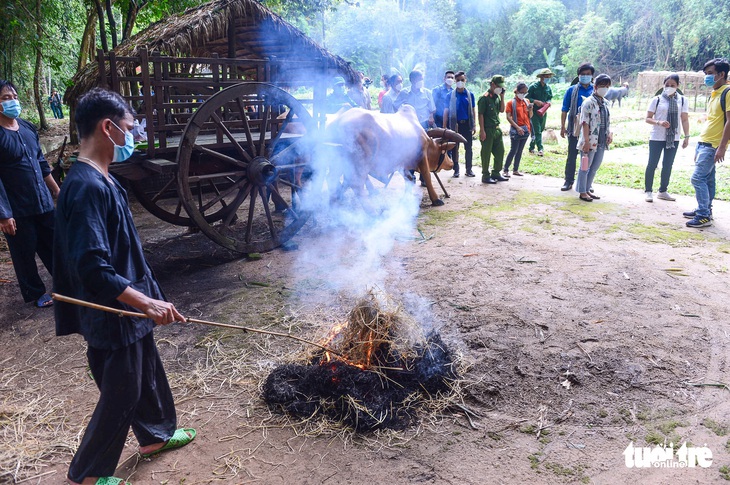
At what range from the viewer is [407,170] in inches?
346

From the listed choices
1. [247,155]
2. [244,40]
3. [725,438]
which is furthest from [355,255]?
[244,40]

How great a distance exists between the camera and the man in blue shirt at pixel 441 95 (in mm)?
10477

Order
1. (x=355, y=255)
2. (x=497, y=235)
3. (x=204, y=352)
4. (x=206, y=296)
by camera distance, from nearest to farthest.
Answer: (x=204, y=352) → (x=206, y=296) → (x=355, y=255) → (x=497, y=235)

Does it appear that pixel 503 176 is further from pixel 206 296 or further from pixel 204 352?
pixel 204 352

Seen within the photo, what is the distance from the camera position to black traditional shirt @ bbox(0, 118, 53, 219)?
14.9ft

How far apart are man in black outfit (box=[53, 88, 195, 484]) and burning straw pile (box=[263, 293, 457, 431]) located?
1099 mm

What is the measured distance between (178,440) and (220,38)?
763 centimetres

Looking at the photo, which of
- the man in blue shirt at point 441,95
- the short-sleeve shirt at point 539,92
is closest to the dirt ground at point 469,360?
the man in blue shirt at point 441,95

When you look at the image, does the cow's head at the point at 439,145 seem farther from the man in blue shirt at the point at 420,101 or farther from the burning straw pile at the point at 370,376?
the burning straw pile at the point at 370,376

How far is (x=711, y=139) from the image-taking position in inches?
265

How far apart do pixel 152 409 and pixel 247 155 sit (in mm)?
3584

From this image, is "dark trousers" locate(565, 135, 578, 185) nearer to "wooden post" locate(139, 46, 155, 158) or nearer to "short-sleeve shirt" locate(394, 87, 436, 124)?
"short-sleeve shirt" locate(394, 87, 436, 124)

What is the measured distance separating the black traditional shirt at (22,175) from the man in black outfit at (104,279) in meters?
2.78

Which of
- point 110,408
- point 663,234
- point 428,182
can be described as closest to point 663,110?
point 663,234
